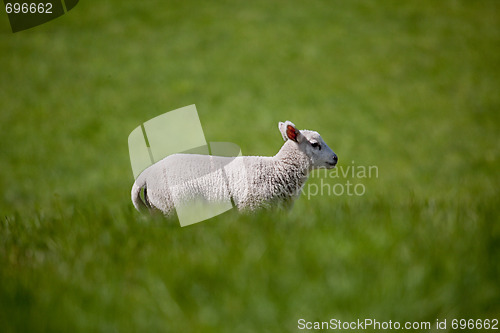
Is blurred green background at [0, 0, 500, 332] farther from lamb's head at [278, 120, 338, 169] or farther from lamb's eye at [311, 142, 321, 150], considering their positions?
lamb's eye at [311, 142, 321, 150]

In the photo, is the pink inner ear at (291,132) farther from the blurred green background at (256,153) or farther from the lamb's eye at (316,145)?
the blurred green background at (256,153)

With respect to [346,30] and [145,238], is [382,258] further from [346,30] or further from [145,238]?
[346,30]

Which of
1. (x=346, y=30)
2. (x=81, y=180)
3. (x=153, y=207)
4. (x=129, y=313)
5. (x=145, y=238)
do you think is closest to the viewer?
(x=129, y=313)

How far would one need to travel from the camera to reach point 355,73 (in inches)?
675

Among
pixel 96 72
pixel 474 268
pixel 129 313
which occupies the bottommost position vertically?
pixel 96 72

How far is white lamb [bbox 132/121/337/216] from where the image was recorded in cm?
365

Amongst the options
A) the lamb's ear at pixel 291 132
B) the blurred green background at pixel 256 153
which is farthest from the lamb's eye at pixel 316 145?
the blurred green background at pixel 256 153

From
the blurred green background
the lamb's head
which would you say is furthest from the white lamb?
the blurred green background

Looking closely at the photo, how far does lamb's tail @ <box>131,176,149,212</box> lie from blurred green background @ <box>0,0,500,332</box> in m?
0.22

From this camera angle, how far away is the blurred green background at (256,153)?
2195 mm

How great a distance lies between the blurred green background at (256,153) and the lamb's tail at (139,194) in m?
0.22

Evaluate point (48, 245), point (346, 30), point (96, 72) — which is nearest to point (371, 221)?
point (48, 245)

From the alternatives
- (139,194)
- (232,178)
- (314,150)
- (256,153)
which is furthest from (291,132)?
(256,153)

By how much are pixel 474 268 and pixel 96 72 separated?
16.9 metres
